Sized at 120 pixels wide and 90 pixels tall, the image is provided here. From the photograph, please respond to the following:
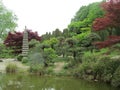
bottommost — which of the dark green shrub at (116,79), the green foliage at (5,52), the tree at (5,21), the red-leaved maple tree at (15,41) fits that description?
the dark green shrub at (116,79)

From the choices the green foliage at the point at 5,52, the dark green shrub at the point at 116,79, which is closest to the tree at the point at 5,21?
the green foliage at the point at 5,52

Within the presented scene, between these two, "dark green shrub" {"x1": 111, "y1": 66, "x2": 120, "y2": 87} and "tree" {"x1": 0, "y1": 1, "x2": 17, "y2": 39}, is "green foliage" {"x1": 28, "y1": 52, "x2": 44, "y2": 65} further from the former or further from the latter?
"tree" {"x1": 0, "y1": 1, "x2": 17, "y2": 39}

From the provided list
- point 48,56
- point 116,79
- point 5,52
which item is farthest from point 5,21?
point 116,79

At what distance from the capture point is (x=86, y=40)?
28.3 m

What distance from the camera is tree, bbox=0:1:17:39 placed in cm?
3975

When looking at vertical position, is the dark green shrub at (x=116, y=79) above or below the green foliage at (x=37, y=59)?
below

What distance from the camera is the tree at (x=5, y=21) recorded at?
39.8 meters

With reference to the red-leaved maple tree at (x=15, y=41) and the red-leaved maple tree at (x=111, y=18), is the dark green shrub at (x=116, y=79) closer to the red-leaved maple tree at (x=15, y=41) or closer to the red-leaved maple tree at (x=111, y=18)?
the red-leaved maple tree at (x=111, y=18)

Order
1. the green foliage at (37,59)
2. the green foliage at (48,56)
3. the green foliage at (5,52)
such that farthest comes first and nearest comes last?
the green foliage at (5,52) → the green foliage at (48,56) → the green foliage at (37,59)

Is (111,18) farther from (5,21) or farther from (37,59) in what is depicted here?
(5,21)

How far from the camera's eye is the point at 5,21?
3994 cm

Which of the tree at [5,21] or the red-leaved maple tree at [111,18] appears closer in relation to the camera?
the red-leaved maple tree at [111,18]

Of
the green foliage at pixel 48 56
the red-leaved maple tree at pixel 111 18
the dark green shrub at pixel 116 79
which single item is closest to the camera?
the red-leaved maple tree at pixel 111 18

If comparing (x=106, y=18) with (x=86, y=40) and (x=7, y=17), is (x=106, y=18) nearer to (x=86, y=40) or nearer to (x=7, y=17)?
(x=86, y=40)
